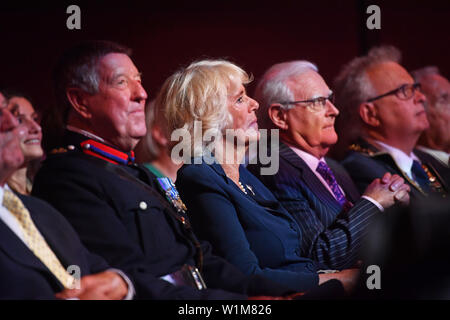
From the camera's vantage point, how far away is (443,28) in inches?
182

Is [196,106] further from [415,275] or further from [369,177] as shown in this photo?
[415,275]

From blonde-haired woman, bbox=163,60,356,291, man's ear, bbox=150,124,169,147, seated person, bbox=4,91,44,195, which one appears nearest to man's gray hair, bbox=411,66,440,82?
man's ear, bbox=150,124,169,147

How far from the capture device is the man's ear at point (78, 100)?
2.38m

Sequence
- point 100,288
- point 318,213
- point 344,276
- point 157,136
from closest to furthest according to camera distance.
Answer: point 100,288, point 344,276, point 318,213, point 157,136

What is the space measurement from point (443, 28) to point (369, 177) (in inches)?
67.7

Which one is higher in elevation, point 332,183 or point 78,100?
point 78,100

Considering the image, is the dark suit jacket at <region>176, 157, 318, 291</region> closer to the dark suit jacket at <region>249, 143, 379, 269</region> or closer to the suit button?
the dark suit jacket at <region>249, 143, 379, 269</region>

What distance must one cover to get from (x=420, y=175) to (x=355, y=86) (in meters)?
0.62

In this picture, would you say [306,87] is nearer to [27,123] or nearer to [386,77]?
[386,77]

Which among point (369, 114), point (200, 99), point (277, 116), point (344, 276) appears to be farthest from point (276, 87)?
point (344, 276)

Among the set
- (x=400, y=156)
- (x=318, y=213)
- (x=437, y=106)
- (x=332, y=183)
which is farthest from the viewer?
(x=437, y=106)

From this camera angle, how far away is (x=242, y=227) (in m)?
2.59

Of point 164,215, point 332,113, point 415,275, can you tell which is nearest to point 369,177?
point 332,113

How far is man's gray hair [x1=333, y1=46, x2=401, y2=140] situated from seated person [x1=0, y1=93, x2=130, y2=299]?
2.14 meters
